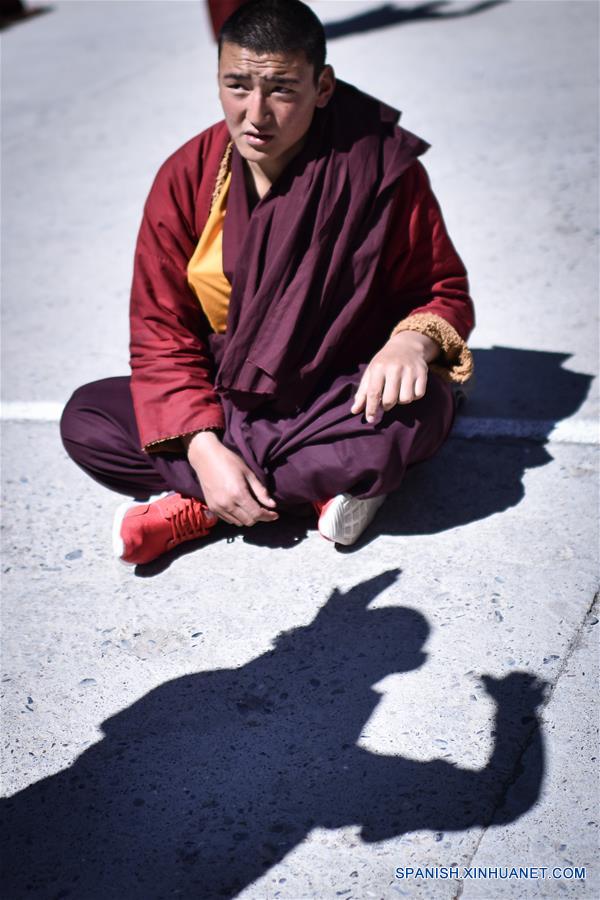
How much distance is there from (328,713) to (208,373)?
3.20 ft

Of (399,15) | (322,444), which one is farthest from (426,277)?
(399,15)

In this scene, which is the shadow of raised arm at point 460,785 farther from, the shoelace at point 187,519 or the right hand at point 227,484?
the shoelace at point 187,519

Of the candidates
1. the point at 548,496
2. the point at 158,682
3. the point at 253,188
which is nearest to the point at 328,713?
the point at 158,682

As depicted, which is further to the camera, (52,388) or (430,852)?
(52,388)

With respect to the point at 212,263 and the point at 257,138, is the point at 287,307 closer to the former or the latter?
the point at 212,263

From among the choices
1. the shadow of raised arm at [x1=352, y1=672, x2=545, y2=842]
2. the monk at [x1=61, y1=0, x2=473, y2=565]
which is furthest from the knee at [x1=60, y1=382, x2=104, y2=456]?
the shadow of raised arm at [x1=352, y1=672, x2=545, y2=842]

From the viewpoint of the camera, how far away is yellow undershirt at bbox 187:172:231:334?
2.63m

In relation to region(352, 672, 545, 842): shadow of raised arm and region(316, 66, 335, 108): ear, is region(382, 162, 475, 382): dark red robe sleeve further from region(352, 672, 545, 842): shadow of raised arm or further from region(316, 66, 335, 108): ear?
region(352, 672, 545, 842): shadow of raised arm

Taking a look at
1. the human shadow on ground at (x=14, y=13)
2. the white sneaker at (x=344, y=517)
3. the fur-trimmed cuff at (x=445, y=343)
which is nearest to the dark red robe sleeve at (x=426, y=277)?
the fur-trimmed cuff at (x=445, y=343)

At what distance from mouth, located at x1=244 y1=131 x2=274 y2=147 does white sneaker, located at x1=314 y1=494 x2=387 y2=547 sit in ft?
2.88

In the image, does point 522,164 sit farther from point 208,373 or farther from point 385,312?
point 208,373

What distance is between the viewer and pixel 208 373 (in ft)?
9.02

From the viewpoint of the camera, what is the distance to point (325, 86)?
8.43 feet

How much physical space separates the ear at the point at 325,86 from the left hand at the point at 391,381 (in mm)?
636
